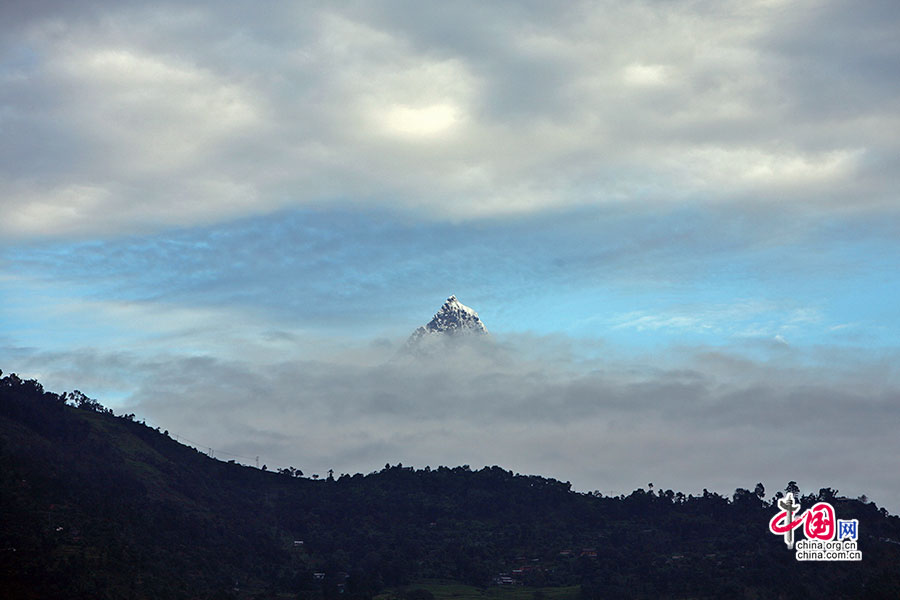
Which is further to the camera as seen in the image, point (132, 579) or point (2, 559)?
point (132, 579)

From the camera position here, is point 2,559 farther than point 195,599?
No

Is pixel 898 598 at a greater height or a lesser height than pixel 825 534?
lesser

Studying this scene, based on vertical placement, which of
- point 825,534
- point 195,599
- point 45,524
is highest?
point 825,534

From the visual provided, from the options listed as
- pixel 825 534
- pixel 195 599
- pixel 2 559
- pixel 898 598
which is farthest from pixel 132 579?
pixel 898 598

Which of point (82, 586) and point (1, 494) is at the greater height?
point (1, 494)

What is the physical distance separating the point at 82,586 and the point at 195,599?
1276 inches

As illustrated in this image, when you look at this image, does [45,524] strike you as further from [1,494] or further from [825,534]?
[825,534]

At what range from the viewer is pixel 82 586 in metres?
171

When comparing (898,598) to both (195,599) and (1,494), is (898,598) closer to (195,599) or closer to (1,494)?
(195,599)

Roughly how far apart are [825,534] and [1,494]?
182130 millimetres

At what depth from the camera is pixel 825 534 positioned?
19750cm

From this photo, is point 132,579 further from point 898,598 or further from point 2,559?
point 898,598

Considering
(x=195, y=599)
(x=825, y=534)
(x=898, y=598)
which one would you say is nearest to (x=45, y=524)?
(x=195, y=599)

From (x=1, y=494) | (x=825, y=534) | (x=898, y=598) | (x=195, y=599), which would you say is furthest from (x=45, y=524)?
(x=898, y=598)
